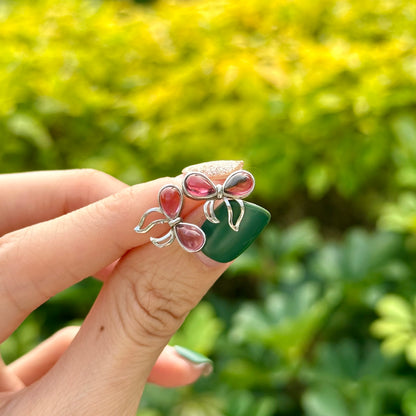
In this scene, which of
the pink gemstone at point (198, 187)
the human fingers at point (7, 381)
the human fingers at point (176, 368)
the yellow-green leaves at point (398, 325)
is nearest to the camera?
the pink gemstone at point (198, 187)

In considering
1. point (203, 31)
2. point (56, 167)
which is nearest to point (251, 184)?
point (56, 167)

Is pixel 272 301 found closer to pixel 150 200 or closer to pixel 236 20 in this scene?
pixel 150 200

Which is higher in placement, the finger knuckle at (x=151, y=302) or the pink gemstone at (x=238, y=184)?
the pink gemstone at (x=238, y=184)

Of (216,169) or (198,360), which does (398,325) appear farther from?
(216,169)

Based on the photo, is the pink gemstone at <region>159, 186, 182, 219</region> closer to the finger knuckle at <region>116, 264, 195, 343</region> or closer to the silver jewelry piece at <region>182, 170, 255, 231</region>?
the silver jewelry piece at <region>182, 170, 255, 231</region>

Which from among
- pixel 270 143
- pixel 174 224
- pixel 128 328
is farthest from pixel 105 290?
pixel 270 143

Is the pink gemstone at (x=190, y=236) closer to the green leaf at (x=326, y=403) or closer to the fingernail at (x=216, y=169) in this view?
the fingernail at (x=216, y=169)

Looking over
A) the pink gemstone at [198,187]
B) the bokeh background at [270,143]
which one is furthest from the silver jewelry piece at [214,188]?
the bokeh background at [270,143]
